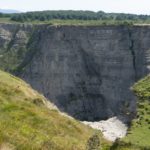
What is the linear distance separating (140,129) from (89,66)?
54.6 metres

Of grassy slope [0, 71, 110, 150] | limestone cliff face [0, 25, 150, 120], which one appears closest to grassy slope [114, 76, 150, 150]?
grassy slope [0, 71, 110, 150]

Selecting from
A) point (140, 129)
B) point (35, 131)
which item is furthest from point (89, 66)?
point (35, 131)

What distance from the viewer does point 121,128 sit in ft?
174

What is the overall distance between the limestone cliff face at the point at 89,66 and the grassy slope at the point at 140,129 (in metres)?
28.6

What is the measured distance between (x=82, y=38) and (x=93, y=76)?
6.36 meters

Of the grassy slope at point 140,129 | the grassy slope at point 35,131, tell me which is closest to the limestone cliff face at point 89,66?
the grassy slope at point 140,129

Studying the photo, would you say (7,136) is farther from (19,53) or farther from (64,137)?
(19,53)

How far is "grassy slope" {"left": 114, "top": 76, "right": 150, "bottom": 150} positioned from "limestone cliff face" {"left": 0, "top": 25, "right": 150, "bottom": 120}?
2862cm

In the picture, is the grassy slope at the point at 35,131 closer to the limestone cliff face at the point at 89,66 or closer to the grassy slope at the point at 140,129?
the grassy slope at the point at 140,129

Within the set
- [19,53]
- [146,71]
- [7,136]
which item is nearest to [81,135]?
[7,136]

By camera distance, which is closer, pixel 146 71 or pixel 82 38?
pixel 146 71

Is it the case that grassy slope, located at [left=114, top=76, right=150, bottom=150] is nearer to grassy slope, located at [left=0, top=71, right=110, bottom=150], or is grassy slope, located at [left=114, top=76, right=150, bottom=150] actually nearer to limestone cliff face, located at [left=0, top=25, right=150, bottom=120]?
grassy slope, located at [left=0, top=71, right=110, bottom=150]

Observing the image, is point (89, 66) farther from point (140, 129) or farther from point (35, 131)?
point (35, 131)

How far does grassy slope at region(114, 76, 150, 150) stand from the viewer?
26172 mm
